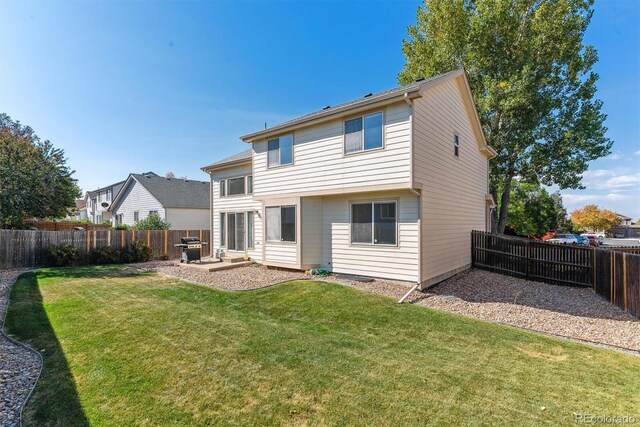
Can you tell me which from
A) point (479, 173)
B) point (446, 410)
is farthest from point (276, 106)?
point (446, 410)

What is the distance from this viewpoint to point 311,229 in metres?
11.1

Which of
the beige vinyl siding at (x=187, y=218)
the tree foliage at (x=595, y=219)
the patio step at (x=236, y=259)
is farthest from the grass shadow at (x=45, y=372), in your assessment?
the tree foliage at (x=595, y=219)

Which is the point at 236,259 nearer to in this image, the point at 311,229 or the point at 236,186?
the point at 236,186

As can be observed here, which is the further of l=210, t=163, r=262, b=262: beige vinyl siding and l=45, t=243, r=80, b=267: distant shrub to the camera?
l=45, t=243, r=80, b=267: distant shrub

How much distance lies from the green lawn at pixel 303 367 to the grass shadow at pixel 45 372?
0.02 metres

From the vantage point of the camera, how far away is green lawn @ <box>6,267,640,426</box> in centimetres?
345

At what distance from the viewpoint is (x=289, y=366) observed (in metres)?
4.43

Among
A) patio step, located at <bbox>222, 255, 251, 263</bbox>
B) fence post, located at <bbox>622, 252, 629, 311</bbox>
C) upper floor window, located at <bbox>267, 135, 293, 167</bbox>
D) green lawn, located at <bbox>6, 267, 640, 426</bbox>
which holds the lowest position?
green lawn, located at <bbox>6, 267, 640, 426</bbox>

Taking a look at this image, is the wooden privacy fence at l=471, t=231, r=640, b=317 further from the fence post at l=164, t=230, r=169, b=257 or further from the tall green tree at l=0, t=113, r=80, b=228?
the tall green tree at l=0, t=113, r=80, b=228

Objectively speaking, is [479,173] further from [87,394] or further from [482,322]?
[87,394]

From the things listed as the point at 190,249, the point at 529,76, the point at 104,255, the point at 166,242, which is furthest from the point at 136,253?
the point at 529,76

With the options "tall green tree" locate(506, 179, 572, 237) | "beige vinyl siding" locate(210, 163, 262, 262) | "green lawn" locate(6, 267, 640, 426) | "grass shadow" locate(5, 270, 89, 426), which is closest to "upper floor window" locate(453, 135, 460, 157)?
"green lawn" locate(6, 267, 640, 426)

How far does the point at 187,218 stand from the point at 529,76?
86.0 feet

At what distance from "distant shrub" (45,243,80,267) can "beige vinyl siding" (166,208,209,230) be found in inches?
376
